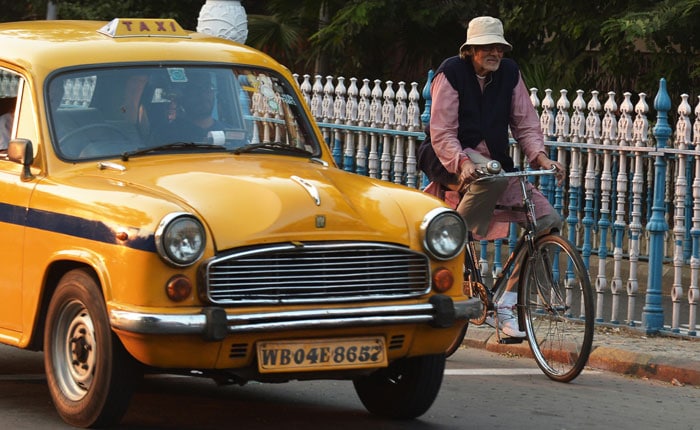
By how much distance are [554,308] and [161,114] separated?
2.64m

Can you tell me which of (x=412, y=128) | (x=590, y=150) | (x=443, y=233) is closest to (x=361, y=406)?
(x=443, y=233)

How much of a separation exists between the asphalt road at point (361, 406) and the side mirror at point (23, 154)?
3.75 feet

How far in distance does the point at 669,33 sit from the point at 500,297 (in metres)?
6.67

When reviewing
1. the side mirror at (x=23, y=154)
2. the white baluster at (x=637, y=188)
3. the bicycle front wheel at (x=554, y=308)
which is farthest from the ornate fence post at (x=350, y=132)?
the side mirror at (x=23, y=154)

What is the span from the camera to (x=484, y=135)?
9.57 m

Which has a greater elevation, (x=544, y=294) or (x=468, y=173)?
(x=468, y=173)

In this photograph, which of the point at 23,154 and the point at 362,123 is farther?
the point at 362,123

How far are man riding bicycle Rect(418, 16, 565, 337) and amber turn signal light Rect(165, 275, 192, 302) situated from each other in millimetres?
2808

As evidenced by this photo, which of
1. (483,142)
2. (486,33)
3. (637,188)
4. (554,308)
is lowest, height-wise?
(554,308)

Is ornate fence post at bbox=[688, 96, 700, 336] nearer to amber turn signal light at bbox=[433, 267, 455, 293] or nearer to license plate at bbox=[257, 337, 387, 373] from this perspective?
amber turn signal light at bbox=[433, 267, 455, 293]

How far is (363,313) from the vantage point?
23.2 ft

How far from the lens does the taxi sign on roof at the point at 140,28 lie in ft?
27.9

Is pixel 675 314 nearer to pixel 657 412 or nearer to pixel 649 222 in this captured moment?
pixel 649 222

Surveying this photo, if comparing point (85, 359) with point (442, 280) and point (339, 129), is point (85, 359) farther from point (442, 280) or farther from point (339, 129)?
point (339, 129)
